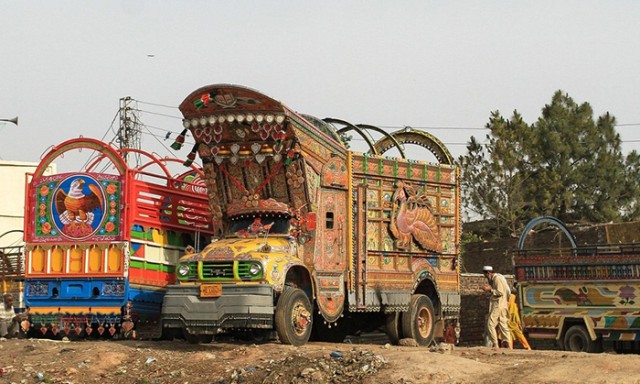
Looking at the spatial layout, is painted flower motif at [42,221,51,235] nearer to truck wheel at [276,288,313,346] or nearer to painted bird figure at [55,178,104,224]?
painted bird figure at [55,178,104,224]

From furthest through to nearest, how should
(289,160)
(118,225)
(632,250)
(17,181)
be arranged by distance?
(17,181)
(632,250)
(118,225)
(289,160)

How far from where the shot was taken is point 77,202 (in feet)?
61.9

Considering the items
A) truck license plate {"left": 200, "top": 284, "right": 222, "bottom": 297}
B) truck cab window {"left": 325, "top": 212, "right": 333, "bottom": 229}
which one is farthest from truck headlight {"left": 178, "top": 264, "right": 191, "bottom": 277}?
truck cab window {"left": 325, "top": 212, "right": 333, "bottom": 229}

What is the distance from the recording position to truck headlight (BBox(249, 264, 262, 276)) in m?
15.9

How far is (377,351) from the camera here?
1514 cm

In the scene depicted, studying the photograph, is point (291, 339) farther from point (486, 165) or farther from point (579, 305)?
point (486, 165)

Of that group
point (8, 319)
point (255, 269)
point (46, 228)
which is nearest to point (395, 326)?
point (255, 269)

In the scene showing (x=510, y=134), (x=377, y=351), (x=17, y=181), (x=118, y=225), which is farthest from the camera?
(x=510, y=134)

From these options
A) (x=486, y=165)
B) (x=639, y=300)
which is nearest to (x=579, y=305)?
(x=639, y=300)

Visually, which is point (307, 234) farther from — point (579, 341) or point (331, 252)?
point (579, 341)

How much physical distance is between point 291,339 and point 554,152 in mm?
25615

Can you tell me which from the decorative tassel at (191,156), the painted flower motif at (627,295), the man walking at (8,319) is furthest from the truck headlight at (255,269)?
the painted flower motif at (627,295)

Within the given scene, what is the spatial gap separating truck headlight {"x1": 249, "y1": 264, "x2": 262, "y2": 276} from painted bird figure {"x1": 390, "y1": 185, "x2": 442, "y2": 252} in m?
3.94

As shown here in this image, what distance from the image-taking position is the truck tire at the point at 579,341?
2016 cm
